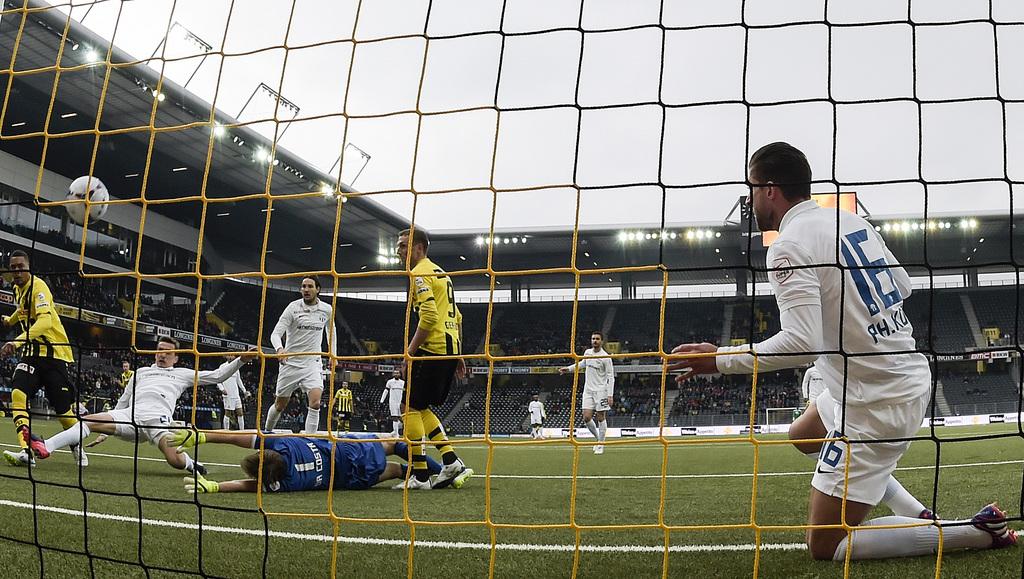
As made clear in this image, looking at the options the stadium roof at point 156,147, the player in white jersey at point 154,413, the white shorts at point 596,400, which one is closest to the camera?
the player in white jersey at point 154,413

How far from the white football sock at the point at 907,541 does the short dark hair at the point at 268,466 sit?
11.6 ft

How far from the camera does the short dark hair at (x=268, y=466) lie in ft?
16.4

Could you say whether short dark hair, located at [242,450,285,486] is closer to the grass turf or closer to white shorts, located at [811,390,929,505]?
the grass turf

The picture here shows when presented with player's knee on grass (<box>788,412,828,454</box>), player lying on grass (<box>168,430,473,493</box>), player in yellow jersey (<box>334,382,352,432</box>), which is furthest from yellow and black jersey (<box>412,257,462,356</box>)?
player in yellow jersey (<box>334,382,352,432</box>)

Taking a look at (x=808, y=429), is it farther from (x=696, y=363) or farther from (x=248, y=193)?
(x=248, y=193)

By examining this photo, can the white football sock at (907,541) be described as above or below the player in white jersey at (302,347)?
below

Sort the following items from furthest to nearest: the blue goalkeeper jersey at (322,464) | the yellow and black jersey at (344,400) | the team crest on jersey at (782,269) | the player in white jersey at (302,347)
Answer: the yellow and black jersey at (344,400), the player in white jersey at (302,347), the blue goalkeeper jersey at (322,464), the team crest on jersey at (782,269)

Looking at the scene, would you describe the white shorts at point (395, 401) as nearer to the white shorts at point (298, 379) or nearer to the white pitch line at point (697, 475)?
the white shorts at point (298, 379)

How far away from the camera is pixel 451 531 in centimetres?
368

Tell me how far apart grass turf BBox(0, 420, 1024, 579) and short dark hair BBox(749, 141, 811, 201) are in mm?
1067

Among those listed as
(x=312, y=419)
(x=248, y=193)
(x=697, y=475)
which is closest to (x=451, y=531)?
(x=697, y=475)

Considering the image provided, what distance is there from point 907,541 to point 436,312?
3.57 meters

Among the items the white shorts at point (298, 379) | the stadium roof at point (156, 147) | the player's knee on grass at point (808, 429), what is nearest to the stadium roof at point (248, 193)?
the stadium roof at point (156, 147)

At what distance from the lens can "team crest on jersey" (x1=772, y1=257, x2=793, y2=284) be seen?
9.07 ft
